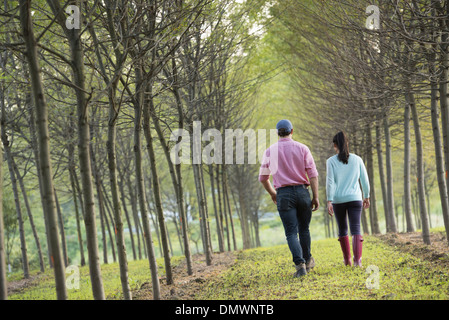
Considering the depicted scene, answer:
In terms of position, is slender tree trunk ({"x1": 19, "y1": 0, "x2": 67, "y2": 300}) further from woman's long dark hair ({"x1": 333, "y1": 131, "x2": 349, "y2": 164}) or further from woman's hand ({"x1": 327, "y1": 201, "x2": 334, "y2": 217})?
woman's long dark hair ({"x1": 333, "y1": 131, "x2": 349, "y2": 164})

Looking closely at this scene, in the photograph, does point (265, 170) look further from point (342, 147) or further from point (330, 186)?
point (342, 147)

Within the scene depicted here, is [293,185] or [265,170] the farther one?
[265,170]

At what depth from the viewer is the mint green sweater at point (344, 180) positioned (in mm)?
6090

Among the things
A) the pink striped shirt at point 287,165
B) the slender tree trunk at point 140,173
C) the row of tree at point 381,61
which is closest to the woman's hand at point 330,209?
the pink striped shirt at point 287,165

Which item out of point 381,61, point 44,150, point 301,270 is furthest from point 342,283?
point 381,61

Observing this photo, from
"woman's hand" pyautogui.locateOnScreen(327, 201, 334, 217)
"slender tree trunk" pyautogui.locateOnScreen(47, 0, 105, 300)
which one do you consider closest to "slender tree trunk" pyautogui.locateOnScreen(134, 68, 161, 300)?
"slender tree trunk" pyautogui.locateOnScreen(47, 0, 105, 300)

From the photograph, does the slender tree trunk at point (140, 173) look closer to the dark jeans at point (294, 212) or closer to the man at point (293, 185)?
the man at point (293, 185)

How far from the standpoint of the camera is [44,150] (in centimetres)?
392

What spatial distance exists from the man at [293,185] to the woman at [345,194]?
470 millimetres

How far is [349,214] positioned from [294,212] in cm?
98

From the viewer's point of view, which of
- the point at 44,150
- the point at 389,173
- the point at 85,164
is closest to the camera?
the point at 44,150
